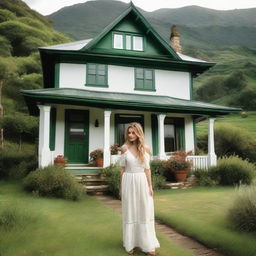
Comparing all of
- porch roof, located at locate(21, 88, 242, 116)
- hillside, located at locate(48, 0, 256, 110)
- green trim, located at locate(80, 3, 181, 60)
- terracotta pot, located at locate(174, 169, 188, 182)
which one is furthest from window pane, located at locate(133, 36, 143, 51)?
hillside, located at locate(48, 0, 256, 110)

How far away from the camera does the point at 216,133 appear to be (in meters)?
24.8

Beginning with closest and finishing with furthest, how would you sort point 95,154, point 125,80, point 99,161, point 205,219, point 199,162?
1. point 205,219
2. point 99,161
3. point 95,154
4. point 199,162
5. point 125,80

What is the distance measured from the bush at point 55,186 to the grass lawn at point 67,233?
0.82 m

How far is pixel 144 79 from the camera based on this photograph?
15.5 meters

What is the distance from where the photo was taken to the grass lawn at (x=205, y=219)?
4871 millimetres

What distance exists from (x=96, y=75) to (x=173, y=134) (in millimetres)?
5533

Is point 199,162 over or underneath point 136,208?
over

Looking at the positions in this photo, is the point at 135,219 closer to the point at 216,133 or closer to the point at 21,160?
the point at 21,160

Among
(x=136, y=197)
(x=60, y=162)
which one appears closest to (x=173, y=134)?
(x=60, y=162)

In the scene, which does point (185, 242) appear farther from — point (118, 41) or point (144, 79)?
point (118, 41)

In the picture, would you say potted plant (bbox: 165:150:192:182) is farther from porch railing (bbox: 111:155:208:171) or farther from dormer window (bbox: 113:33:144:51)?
dormer window (bbox: 113:33:144:51)

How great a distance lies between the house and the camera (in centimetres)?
1311

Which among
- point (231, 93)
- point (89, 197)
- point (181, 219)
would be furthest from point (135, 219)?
point (231, 93)

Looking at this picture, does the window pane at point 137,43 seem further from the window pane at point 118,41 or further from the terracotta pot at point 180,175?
the terracotta pot at point 180,175
